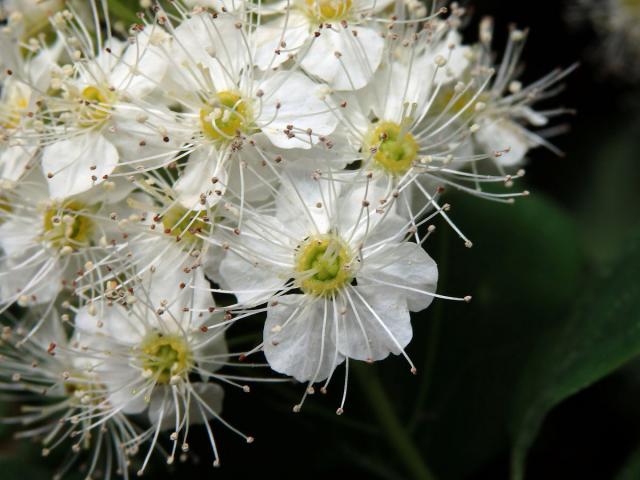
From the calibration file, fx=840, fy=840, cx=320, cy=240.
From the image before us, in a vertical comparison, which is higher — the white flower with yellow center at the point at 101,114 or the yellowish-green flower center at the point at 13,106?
the white flower with yellow center at the point at 101,114

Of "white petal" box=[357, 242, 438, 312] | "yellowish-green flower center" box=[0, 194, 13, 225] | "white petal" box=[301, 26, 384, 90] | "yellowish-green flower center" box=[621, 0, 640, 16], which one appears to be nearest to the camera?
"white petal" box=[357, 242, 438, 312]

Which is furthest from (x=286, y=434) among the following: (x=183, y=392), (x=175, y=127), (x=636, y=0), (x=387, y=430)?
(x=636, y=0)

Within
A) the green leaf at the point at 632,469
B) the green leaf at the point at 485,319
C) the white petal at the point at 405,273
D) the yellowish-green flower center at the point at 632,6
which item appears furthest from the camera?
the yellowish-green flower center at the point at 632,6

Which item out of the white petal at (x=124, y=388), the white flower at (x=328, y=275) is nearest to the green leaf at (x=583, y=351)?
the white flower at (x=328, y=275)

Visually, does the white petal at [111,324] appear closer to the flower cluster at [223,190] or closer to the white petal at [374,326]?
the flower cluster at [223,190]

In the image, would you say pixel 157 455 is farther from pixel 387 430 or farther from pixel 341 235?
pixel 341 235

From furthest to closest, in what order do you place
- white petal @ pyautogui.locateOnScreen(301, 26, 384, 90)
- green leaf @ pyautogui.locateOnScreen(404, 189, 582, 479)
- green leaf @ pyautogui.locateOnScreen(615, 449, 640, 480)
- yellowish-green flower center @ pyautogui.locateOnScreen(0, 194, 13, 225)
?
1. green leaf @ pyautogui.locateOnScreen(404, 189, 582, 479)
2. green leaf @ pyautogui.locateOnScreen(615, 449, 640, 480)
3. yellowish-green flower center @ pyautogui.locateOnScreen(0, 194, 13, 225)
4. white petal @ pyautogui.locateOnScreen(301, 26, 384, 90)

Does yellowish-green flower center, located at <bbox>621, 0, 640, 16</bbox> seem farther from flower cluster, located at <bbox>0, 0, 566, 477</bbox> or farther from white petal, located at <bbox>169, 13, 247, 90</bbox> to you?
white petal, located at <bbox>169, 13, 247, 90</bbox>

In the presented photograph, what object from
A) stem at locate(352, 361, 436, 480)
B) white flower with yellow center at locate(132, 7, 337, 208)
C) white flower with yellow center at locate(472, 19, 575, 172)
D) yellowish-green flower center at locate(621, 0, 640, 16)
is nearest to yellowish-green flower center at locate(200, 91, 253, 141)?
white flower with yellow center at locate(132, 7, 337, 208)
